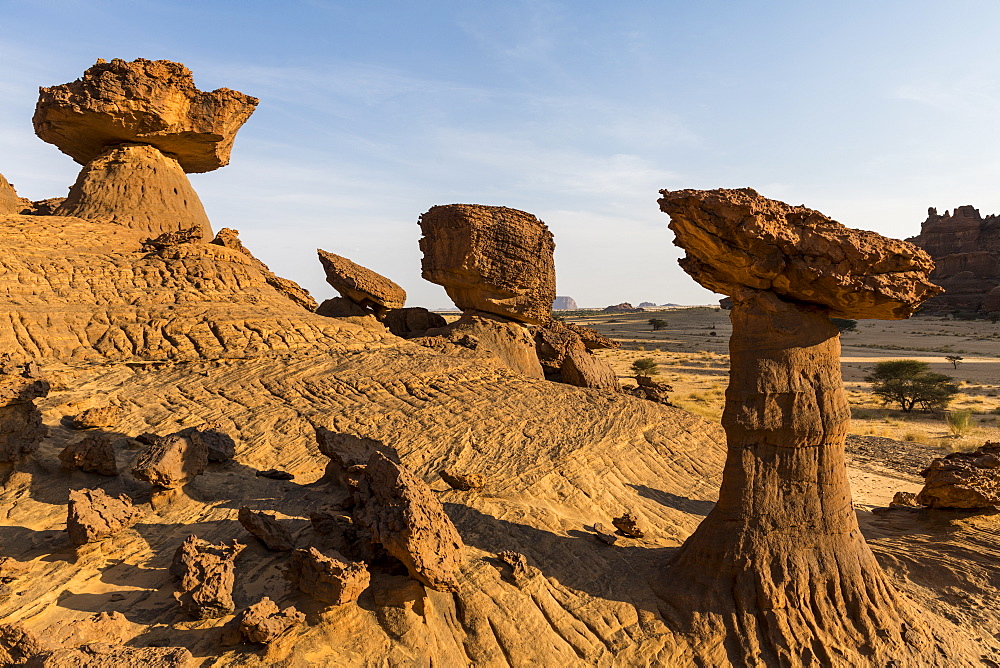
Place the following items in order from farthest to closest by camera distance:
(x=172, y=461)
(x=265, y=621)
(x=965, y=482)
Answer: (x=965, y=482) → (x=172, y=461) → (x=265, y=621)

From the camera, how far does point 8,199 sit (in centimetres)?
1544

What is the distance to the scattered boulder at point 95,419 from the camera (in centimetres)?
770

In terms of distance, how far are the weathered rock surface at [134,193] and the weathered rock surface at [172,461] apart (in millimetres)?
7862

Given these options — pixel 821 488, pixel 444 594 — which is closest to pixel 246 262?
pixel 444 594

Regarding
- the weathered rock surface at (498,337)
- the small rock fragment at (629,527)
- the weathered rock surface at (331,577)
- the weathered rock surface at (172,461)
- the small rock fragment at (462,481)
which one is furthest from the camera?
the weathered rock surface at (498,337)

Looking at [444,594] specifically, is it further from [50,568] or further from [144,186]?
[144,186]

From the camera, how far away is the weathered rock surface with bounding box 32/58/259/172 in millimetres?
13289

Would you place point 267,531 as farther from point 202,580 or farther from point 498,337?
point 498,337

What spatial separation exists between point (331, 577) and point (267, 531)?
1303mm

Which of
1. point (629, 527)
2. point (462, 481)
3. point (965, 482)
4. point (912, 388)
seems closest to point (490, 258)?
point (462, 481)

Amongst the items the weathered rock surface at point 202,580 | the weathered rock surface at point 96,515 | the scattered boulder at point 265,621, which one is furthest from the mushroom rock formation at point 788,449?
the weathered rock surface at point 96,515

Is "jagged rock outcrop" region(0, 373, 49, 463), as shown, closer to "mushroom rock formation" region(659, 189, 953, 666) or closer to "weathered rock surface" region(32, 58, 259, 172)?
"mushroom rock formation" region(659, 189, 953, 666)

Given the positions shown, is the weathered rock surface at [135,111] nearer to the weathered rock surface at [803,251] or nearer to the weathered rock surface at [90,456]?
the weathered rock surface at [90,456]

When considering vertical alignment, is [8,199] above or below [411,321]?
above
